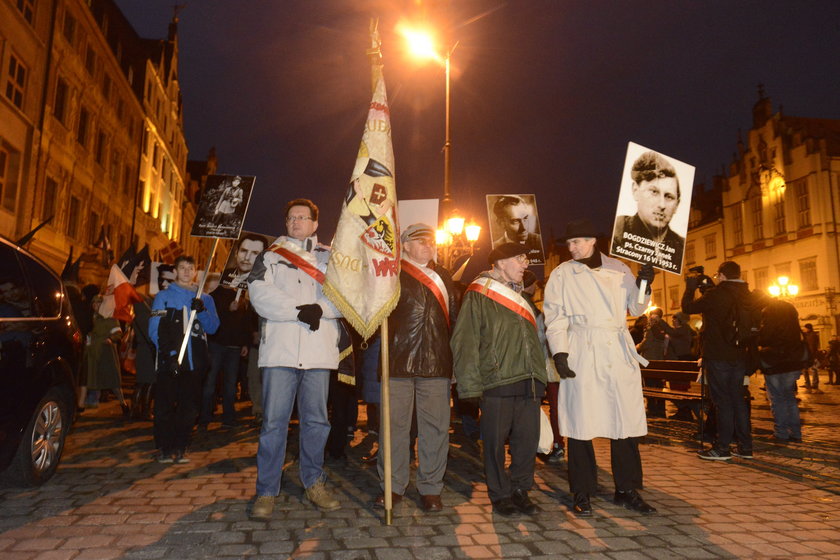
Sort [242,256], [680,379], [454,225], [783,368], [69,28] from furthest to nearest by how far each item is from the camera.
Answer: [69,28], [454,225], [680,379], [242,256], [783,368]

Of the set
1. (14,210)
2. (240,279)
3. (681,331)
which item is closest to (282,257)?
(240,279)

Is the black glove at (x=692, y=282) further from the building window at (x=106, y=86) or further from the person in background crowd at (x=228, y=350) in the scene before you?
the building window at (x=106, y=86)

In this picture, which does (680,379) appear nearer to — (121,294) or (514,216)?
(514,216)

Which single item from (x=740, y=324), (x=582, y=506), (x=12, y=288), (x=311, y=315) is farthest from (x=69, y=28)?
(x=582, y=506)

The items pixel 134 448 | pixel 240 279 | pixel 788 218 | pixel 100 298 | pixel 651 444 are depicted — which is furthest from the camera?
pixel 788 218

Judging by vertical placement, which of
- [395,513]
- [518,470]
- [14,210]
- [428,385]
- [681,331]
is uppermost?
[14,210]

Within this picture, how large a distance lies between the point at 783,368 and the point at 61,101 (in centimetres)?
2472

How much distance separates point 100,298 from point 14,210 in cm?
1077

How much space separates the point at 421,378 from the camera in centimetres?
461

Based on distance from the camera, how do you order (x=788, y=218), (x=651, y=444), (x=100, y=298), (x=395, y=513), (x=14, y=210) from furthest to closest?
(x=788, y=218), (x=14, y=210), (x=100, y=298), (x=651, y=444), (x=395, y=513)

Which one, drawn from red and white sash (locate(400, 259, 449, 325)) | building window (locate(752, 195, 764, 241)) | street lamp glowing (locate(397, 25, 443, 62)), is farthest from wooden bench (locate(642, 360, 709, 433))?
A: building window (locate(752, 195, 764, 241))

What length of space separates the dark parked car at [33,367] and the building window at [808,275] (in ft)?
139

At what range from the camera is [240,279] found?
348 inches

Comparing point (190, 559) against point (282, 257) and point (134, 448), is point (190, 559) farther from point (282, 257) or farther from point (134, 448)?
point (134, 448)
